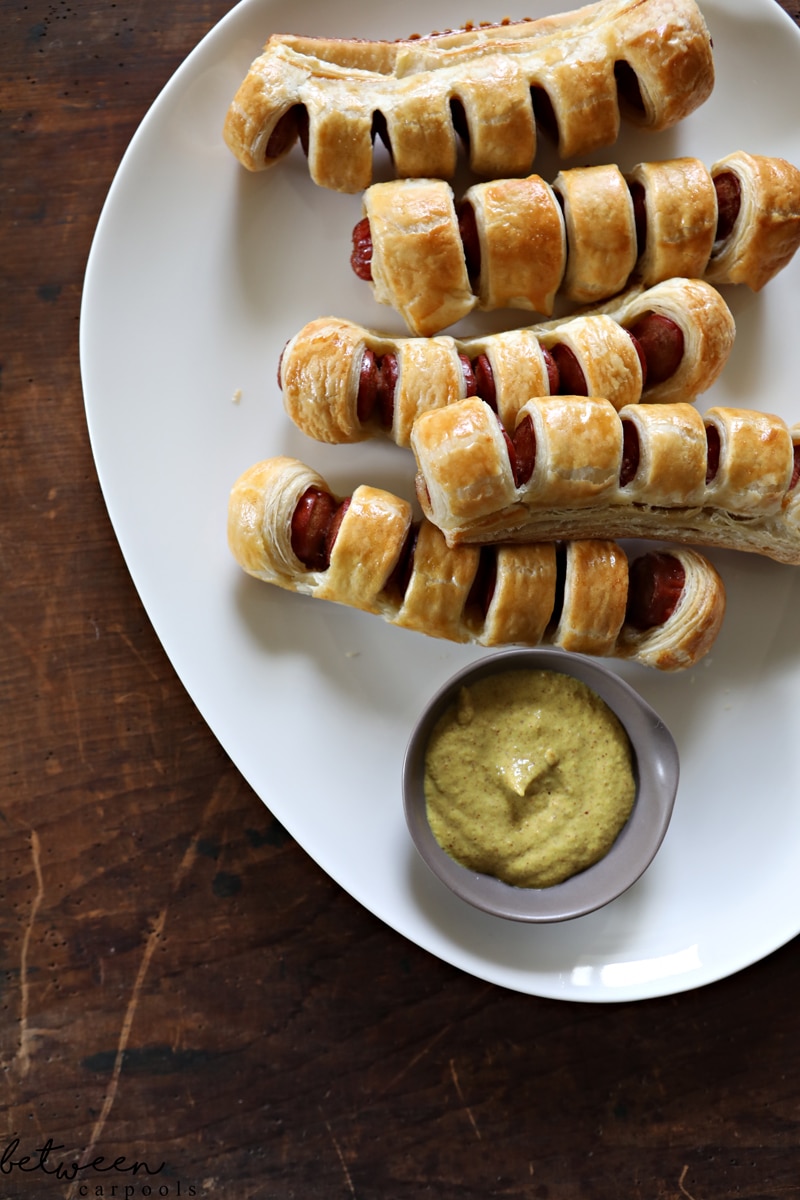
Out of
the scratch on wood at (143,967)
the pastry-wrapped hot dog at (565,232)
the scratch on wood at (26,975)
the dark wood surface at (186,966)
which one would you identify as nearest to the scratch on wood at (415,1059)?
the dark wood surface at (186,966)

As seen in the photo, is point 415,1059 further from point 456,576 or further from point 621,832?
point 456,576

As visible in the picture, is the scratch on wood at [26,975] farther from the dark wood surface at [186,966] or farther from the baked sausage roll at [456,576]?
the baked sausage roll at [456,576]

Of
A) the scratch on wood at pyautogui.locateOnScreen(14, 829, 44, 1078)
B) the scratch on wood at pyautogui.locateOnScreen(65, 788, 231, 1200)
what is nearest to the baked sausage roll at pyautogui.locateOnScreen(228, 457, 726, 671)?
the scratch on wood at pyautogui.locateOnScreen(65, 788, 231, 1200)

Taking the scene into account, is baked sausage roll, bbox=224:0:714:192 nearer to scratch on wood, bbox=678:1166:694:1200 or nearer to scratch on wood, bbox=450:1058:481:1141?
scratch on wood, bbox=450:1058:481:1141

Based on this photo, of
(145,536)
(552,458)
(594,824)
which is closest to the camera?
(552,458)

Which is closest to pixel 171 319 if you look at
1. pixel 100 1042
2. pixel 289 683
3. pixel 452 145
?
pixel 452 145

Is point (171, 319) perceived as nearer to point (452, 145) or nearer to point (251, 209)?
point (251, 209)
